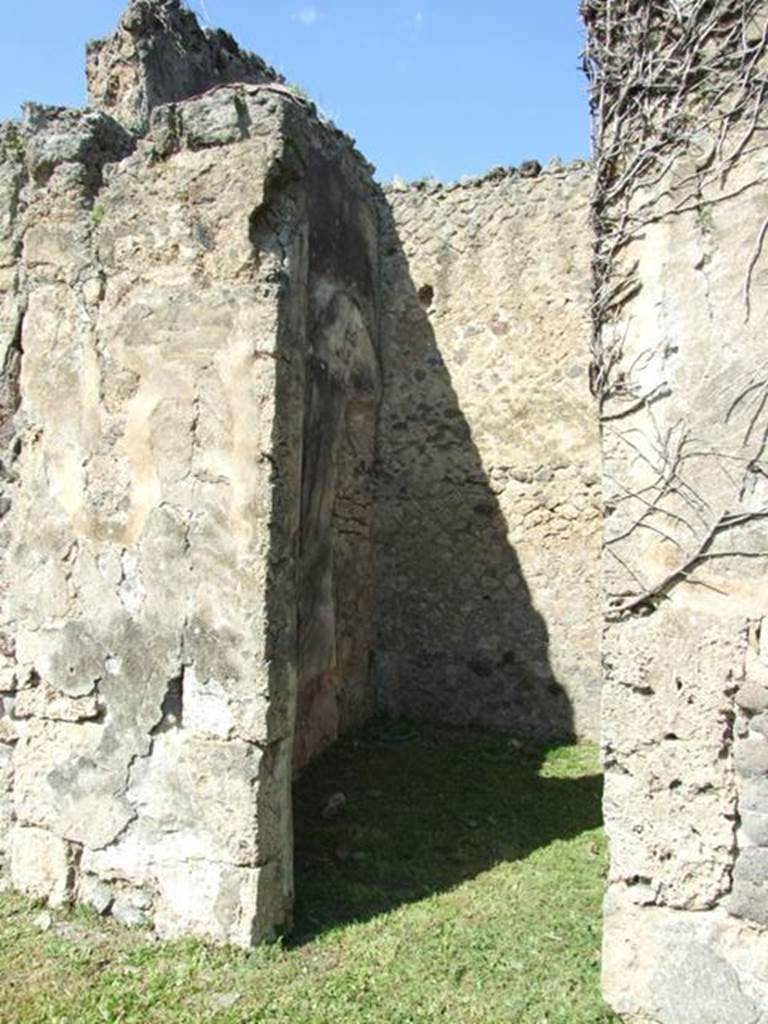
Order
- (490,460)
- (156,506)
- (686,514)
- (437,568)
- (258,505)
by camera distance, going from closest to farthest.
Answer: (686,514)
(258,505)
(156,506)
(490,460)
(437,568)

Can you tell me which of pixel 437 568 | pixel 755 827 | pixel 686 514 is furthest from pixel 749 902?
pixel 437 568

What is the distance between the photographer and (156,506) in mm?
3629

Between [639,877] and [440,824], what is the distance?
2.07 m

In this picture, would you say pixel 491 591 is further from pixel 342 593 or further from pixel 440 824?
pixel 440 824

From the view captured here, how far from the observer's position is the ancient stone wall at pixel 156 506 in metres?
3.47

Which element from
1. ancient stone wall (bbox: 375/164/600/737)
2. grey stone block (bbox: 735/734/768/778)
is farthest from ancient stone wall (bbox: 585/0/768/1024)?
ancient stone wall (bbox: 375/164/600/737)

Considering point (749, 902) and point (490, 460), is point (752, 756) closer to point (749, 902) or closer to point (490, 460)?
point (749, 902)

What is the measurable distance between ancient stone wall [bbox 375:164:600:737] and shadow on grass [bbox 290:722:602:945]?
56 cm

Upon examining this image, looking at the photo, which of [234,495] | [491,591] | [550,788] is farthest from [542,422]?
[234,495]

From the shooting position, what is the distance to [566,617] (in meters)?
6.62

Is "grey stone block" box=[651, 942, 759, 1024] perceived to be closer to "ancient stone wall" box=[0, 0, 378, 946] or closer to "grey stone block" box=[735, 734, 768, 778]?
"grey stone block" box=[735, 734, 768, 778]

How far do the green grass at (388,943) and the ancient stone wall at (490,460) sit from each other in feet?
5.66

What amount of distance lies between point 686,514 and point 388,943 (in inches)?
75.3

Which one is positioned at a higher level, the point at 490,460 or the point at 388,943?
the point at 490,460
